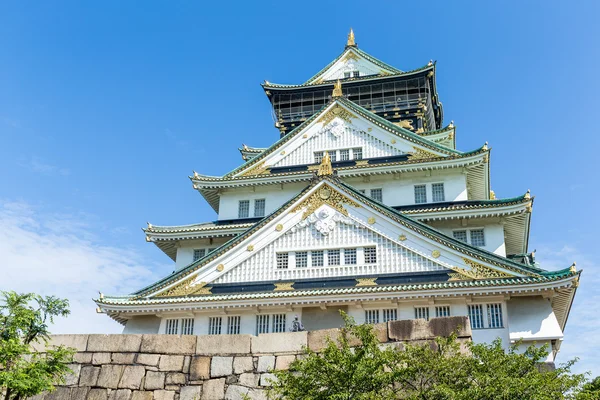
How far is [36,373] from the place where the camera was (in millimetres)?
12188

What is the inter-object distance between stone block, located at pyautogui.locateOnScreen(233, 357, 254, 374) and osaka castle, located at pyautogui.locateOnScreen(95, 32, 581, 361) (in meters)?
6.33

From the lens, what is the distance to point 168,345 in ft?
44.3

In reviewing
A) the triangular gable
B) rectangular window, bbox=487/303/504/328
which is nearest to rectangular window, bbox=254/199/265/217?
the triangular gable

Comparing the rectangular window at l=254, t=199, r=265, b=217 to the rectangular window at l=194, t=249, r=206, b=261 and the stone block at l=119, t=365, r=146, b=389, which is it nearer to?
the rectangular window at l=194, t=249, r=206, b=261

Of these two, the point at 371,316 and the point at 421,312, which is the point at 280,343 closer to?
the point at 371,316

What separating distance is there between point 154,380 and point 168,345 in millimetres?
797

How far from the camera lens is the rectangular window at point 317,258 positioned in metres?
23.5

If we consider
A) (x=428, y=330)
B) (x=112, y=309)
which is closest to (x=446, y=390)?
(x=428, y=330)

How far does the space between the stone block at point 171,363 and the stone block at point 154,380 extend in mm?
151

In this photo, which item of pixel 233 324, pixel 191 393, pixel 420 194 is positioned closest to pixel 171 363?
pixel 191 393

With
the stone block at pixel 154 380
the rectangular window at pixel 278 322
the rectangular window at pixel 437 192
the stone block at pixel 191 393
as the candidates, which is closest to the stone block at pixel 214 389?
the stone block at pixel 191 393

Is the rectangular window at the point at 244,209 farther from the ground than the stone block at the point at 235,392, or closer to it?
farther from the ground

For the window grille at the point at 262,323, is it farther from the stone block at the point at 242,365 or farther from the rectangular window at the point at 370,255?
the stone block at the point at 242,365

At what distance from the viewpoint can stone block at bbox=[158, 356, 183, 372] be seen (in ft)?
43.7
